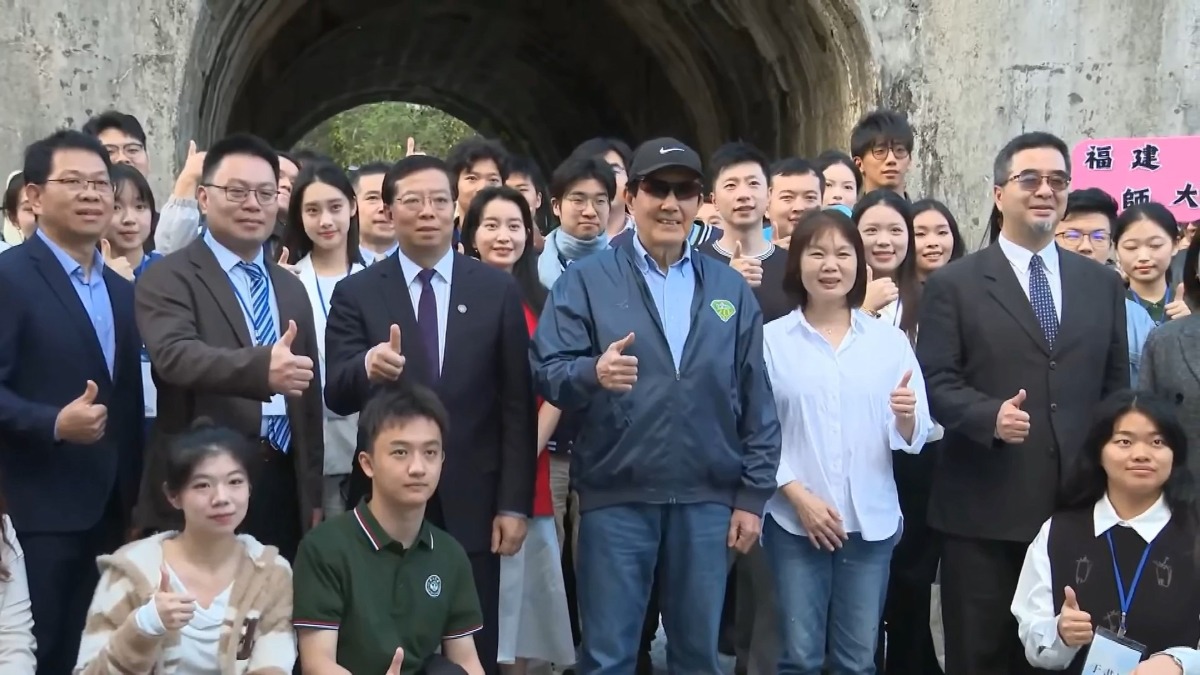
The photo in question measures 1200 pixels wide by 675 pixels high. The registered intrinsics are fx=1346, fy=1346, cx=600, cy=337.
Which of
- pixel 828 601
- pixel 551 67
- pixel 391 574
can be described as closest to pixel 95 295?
pixel 391 574

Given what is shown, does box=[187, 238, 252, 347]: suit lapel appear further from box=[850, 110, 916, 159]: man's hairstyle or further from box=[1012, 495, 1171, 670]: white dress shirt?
box=[850, 110, 916, 159]: man's hairstyle

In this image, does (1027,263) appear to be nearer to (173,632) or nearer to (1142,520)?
(1142,520)

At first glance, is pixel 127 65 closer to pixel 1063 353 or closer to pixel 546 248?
pixel 546 248

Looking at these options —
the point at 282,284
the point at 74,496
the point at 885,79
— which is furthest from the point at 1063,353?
the point at 885,79

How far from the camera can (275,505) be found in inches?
165

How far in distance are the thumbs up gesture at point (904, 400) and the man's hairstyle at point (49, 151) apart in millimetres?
2627

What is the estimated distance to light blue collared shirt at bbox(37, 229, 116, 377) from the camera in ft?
13.6

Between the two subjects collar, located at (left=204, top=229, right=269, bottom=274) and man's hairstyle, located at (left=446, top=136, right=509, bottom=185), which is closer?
collar, located at (left=204, top=229, right=269, bottom=274)

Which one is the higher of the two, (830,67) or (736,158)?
(830,67)

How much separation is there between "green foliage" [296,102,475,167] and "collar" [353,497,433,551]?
89.7 ft

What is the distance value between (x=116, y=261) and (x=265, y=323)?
1.22 meters

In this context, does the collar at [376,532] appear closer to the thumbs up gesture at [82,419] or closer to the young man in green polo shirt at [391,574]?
the young man in green polo shirt at [391,574]

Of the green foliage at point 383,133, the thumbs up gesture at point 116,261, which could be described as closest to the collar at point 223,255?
the thumbs up gesture at point 116,261

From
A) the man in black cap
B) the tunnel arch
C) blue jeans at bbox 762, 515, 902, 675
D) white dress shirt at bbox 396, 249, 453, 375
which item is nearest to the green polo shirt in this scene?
the man in black cap
